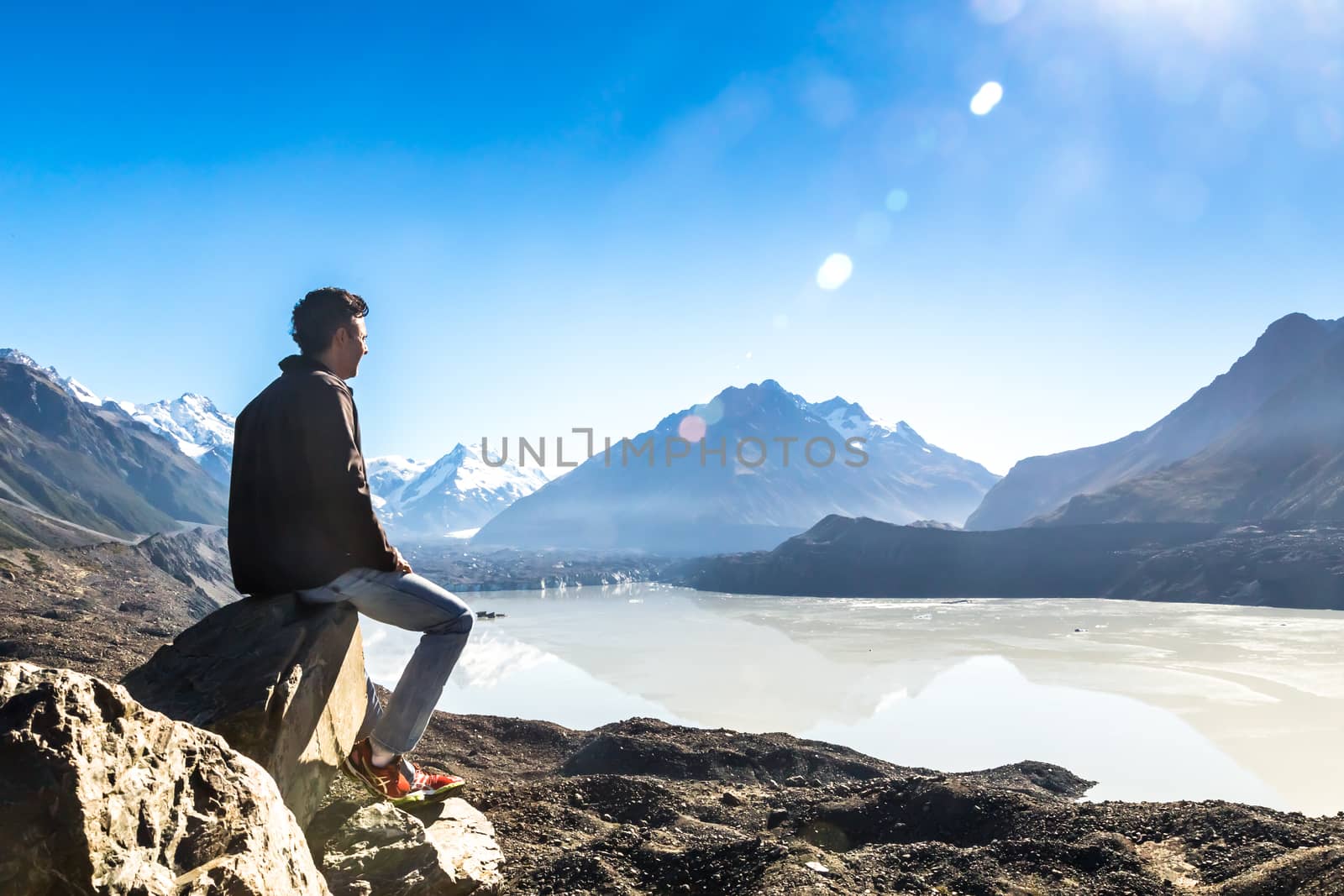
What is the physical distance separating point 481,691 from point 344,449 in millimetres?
34903

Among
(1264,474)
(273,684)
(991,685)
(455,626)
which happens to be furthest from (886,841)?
(1264,474)

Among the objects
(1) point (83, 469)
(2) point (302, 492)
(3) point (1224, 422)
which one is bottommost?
(2) point (302, 492)

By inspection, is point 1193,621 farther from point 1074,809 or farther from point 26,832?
point 26,832

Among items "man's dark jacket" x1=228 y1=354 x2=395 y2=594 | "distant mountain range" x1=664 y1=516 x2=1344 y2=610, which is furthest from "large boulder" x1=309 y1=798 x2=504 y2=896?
"distant mountain range" x1=664 y1=516 x2=1344 y2=610

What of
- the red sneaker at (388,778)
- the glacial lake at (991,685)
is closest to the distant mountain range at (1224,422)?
the glacial lake at (991,685)

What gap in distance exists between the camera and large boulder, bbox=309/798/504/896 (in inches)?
148

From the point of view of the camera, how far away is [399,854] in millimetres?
3934

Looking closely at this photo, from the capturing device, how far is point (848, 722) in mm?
28875

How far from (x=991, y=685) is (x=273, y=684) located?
3763 centimetres

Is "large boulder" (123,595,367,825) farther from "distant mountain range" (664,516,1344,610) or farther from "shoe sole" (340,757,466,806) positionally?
"distant mountain range" (664,516,1344,610)

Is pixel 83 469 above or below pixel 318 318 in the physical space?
above

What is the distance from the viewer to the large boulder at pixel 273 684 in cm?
357

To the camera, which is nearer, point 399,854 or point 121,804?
point 121,804

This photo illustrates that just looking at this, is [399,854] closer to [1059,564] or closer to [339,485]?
[339,485]
